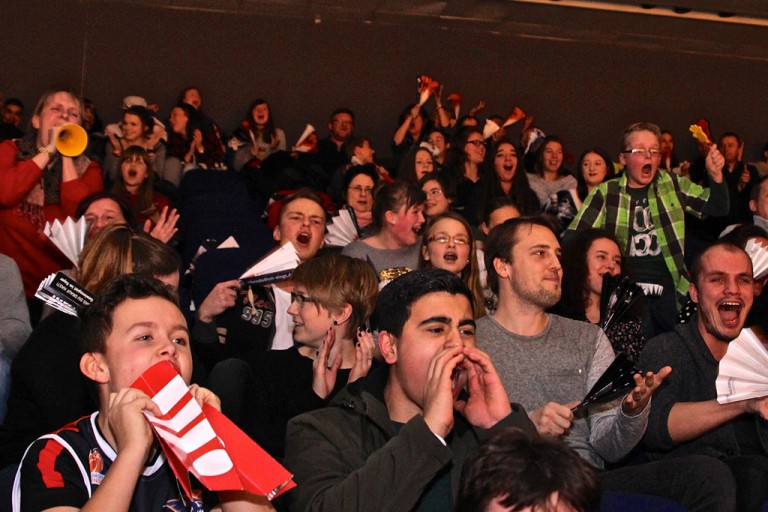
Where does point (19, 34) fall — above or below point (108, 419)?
above

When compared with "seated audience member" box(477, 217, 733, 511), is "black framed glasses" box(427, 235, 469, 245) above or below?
above

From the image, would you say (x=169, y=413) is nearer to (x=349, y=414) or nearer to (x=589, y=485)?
(x=349, y=414)

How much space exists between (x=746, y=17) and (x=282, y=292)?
23.4 feet

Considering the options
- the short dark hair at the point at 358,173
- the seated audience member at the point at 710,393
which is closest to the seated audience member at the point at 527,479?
the seated audience member at the point at 710,393

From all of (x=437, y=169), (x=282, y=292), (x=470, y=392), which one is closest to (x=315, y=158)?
(x=437, y=169)

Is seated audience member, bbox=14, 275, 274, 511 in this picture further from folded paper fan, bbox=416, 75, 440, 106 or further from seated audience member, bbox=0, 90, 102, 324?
folded paper fan, bbox=416, 75, 440, 106

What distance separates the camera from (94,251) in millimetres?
3334

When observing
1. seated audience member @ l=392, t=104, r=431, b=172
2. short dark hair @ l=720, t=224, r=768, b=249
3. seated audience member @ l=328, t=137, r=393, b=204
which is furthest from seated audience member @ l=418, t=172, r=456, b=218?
seated audience member @ l=392, t=104, r=431, b=172

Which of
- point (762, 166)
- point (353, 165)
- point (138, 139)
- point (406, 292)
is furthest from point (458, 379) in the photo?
point (762, 166)

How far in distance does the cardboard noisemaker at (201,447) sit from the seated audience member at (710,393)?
1.34 metres

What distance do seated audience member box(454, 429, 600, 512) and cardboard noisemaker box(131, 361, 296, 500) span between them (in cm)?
40

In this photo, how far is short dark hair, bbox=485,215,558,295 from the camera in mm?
3537

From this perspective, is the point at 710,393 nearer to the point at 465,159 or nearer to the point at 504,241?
the point at 504,241

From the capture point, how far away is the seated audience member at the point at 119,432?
1.97 m
